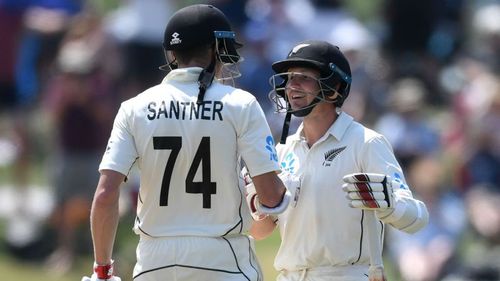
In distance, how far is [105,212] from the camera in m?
6.52

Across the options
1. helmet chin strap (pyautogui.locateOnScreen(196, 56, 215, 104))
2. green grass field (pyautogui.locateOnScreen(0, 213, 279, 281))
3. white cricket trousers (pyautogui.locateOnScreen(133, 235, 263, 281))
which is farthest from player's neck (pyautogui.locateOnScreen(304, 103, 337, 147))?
green grass field (pyautogui.locateOnScreen(0, 213, 279, 281))

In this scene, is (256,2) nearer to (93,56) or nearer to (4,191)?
(93,56)

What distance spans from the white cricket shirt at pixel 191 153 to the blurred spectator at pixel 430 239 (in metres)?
6.27

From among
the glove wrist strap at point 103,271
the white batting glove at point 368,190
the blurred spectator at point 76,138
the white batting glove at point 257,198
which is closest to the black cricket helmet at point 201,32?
the white batting glove at point 257,198

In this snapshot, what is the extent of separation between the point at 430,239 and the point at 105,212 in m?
6.76

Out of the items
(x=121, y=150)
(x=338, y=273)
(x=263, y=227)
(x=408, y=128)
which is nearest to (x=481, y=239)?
(x=408, y=128)

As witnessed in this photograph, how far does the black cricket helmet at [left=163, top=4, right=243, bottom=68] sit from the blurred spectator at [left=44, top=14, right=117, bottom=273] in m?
7.39

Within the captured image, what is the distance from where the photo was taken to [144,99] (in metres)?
6.59

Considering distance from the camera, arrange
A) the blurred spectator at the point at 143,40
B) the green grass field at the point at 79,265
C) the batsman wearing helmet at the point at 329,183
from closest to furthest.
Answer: the batsman wearing helmet at the point at 329,183, the green grass field at the point at 79,265, the blurred spectator at the point at 143,40

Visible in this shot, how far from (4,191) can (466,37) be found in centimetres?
614

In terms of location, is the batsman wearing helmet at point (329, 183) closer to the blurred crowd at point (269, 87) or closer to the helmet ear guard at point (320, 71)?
the helmet ear guard at point (320, 71)

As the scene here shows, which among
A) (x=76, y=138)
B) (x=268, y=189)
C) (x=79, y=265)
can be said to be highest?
(x=268, y=189)

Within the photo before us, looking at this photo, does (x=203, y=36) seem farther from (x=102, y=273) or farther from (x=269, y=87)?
(x=269, y=87)

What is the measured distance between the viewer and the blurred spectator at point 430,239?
12.6 meters
